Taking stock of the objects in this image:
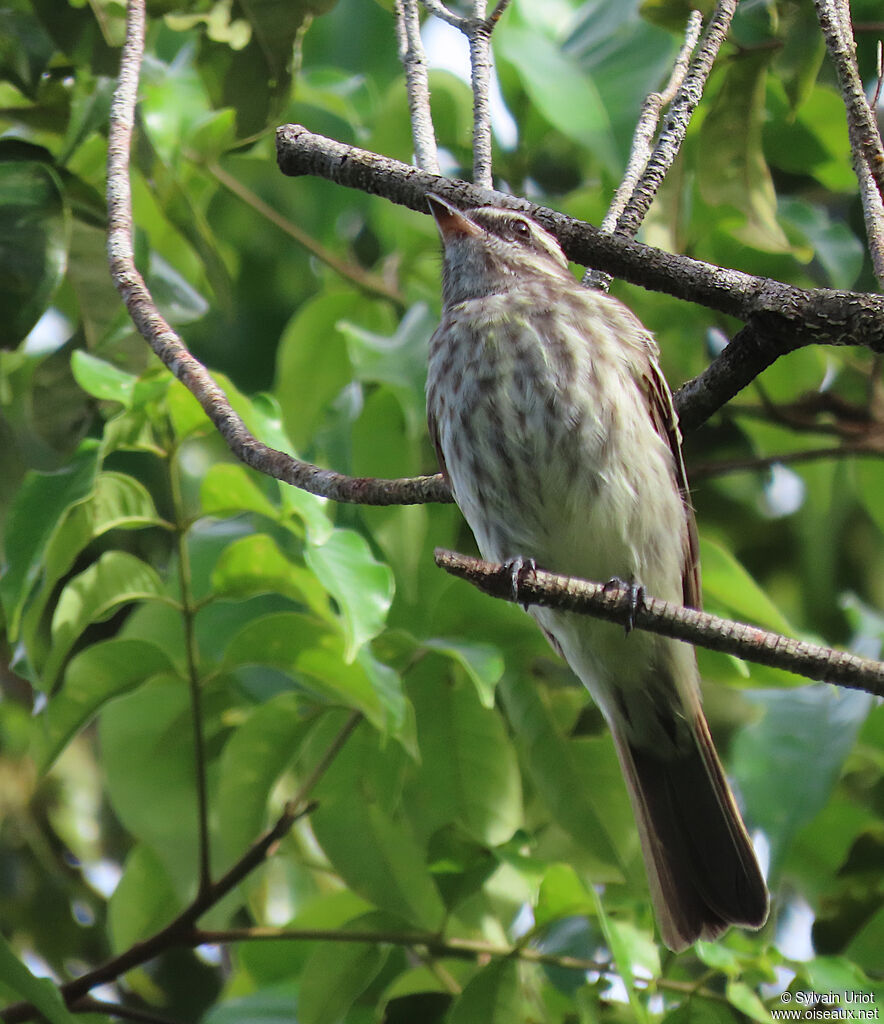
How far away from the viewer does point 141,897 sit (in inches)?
129

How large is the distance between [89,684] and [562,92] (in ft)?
6.41

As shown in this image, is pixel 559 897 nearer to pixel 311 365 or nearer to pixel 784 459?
pixel 784 459

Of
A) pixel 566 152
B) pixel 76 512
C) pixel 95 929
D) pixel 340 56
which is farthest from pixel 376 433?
pixel 95 929

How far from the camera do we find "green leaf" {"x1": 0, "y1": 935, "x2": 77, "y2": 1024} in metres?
2.20

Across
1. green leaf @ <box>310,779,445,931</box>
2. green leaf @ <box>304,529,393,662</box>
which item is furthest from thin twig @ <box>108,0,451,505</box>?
green leaf @ <box>310,779,445,931</box>

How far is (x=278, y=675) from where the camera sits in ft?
11.3

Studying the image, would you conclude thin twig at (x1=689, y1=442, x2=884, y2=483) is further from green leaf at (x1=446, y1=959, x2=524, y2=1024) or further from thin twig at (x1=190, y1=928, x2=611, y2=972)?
green leaf at (x1=446, y1=959, x2=524, y2=1024)

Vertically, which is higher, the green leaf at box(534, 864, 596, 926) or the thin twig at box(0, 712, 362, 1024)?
the green leaf at box(534, 864, 596, 926)

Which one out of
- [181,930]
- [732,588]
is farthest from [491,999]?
[732,588]

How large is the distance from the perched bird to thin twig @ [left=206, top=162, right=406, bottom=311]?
1.72 ft

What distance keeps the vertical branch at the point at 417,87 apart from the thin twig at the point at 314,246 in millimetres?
1050

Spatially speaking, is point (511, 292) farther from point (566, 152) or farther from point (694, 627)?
point (694, 627)

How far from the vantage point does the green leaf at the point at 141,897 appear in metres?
3.26

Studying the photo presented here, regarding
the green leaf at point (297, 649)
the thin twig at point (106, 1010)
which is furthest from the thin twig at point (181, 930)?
the green leaf at point (297, 649)
